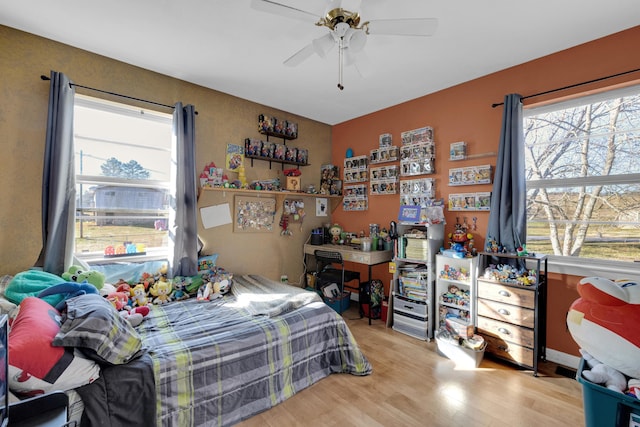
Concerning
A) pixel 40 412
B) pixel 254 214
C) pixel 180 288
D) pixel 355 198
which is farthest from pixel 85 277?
pixel 355 198

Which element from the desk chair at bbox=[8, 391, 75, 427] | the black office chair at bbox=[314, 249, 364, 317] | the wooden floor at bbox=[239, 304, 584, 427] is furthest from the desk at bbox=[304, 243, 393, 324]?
the desk chair at bbox=[8, 391, 75, 427]

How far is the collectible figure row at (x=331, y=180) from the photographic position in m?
4.06

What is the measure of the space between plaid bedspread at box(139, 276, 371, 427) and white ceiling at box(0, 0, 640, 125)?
203 cm

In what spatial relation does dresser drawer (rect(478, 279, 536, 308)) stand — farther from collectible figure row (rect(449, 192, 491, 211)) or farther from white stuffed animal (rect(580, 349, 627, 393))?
white stuffed animal (rect(580, 349, 627, 393))

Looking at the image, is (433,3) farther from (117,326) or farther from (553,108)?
(117,326)

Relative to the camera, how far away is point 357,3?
179 centimetres

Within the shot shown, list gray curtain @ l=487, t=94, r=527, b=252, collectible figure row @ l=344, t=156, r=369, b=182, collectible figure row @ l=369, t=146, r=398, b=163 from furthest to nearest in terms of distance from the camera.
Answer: collectible figure row @ l=344, t=156, r=369, b=182
collectible figure row @ l=369, t=146, r=398, b=163
gray curtain @ l=487, t=94, r=527, b=252

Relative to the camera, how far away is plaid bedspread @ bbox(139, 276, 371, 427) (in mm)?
1579

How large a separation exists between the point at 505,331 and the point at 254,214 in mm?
2697

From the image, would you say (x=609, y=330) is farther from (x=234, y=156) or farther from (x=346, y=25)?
(x=234, y=156)

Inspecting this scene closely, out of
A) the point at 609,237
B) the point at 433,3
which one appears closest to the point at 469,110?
the point at 433,3

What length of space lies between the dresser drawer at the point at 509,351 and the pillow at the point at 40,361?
2686 millimetres

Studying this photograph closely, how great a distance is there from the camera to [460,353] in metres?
2.34

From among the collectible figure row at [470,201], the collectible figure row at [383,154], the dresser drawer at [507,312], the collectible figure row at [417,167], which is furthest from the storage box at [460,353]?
the collectible figure row at [383,154]
